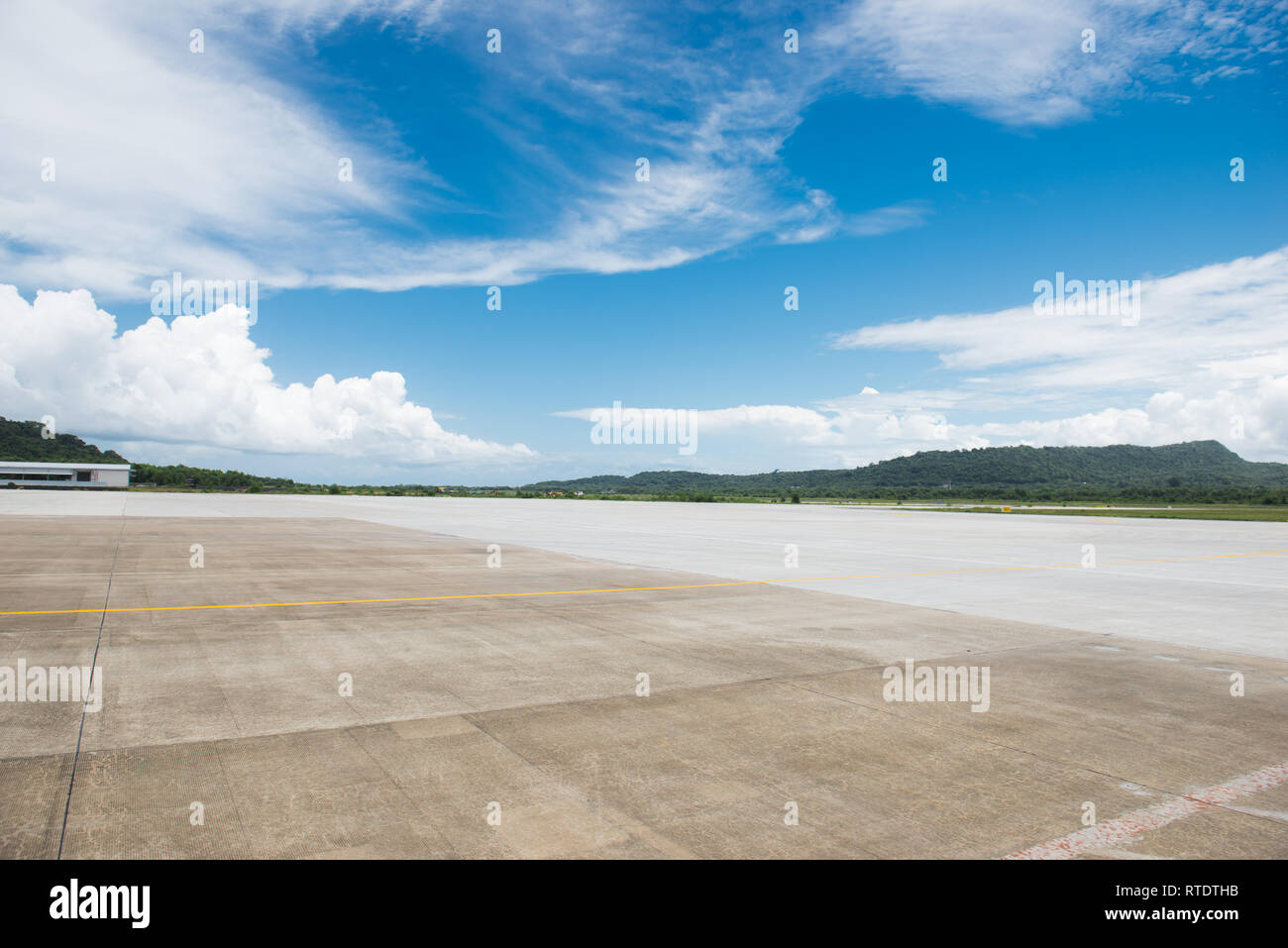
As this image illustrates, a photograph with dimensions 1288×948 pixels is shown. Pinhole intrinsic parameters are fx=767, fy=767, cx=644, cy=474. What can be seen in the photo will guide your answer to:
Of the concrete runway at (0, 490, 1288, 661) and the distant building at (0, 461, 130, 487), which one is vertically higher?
the distant building at (0, 461, 130, 487)

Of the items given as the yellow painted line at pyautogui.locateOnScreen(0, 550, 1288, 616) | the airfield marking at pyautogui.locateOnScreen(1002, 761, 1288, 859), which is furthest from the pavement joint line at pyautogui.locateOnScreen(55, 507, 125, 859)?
the airfield marking at pyautogui.locateOnScreen(1002, 761, 1288, 859)

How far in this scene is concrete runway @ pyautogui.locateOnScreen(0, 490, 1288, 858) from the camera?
4.50 m

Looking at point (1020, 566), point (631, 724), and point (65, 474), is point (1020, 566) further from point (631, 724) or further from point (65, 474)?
point (65, 474)

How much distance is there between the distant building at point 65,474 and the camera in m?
106

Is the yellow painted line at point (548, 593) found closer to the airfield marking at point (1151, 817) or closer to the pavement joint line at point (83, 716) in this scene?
the pavement joint line at point (83, 716)

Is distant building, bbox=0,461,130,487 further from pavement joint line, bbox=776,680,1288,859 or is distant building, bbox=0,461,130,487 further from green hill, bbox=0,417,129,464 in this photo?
pavement joint line, bbox=776,680,1288,859

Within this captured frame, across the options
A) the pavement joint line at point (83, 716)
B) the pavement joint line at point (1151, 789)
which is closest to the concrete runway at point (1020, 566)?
the pavement joint line at point (1151, 789)

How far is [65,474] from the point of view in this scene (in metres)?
110

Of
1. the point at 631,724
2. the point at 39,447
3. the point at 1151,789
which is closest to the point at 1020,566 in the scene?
the point at 1151,789

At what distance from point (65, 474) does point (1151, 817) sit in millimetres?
135712

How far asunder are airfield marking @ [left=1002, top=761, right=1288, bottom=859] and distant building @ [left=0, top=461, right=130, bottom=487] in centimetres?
12718
